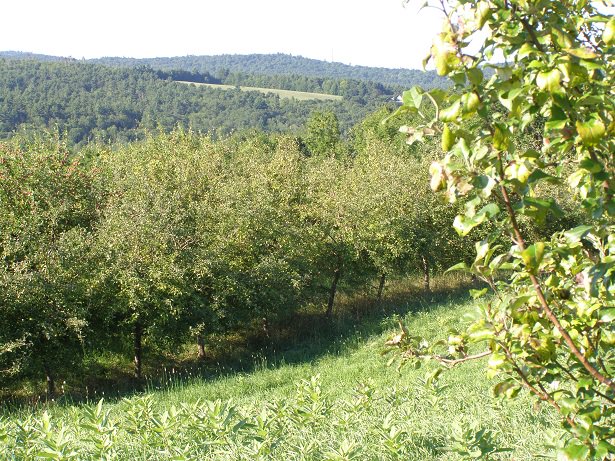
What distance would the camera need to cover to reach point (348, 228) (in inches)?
744

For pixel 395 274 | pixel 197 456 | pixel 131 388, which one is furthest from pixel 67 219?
pixel 197 456

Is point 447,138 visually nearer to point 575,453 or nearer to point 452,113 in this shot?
point 452,113

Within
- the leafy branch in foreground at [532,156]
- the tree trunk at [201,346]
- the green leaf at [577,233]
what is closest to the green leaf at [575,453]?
the leafy branch in foreground at [532,156]

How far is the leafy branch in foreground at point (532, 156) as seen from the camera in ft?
5.36

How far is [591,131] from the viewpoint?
1.55 meters

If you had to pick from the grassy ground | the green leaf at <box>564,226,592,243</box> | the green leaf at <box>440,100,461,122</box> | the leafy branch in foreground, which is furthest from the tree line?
the green leaf at <box>564,226,592,243</box>

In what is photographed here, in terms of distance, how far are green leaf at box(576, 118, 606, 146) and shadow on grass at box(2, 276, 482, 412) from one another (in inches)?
434

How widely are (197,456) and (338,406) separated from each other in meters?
1.92

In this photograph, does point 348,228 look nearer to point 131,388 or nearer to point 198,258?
point 198,258

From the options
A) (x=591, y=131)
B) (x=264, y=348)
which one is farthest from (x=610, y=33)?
(x=264, y=348)

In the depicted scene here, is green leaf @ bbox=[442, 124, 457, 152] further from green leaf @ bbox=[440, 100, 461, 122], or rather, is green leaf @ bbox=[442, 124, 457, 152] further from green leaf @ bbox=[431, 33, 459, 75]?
green leaf @ bbox=[431, 33, 459, 75]

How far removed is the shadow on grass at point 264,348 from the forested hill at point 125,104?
38.3 meters

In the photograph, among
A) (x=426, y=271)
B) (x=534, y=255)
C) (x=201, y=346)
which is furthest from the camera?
(x=426, y=271)

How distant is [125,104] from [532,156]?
9496cm
